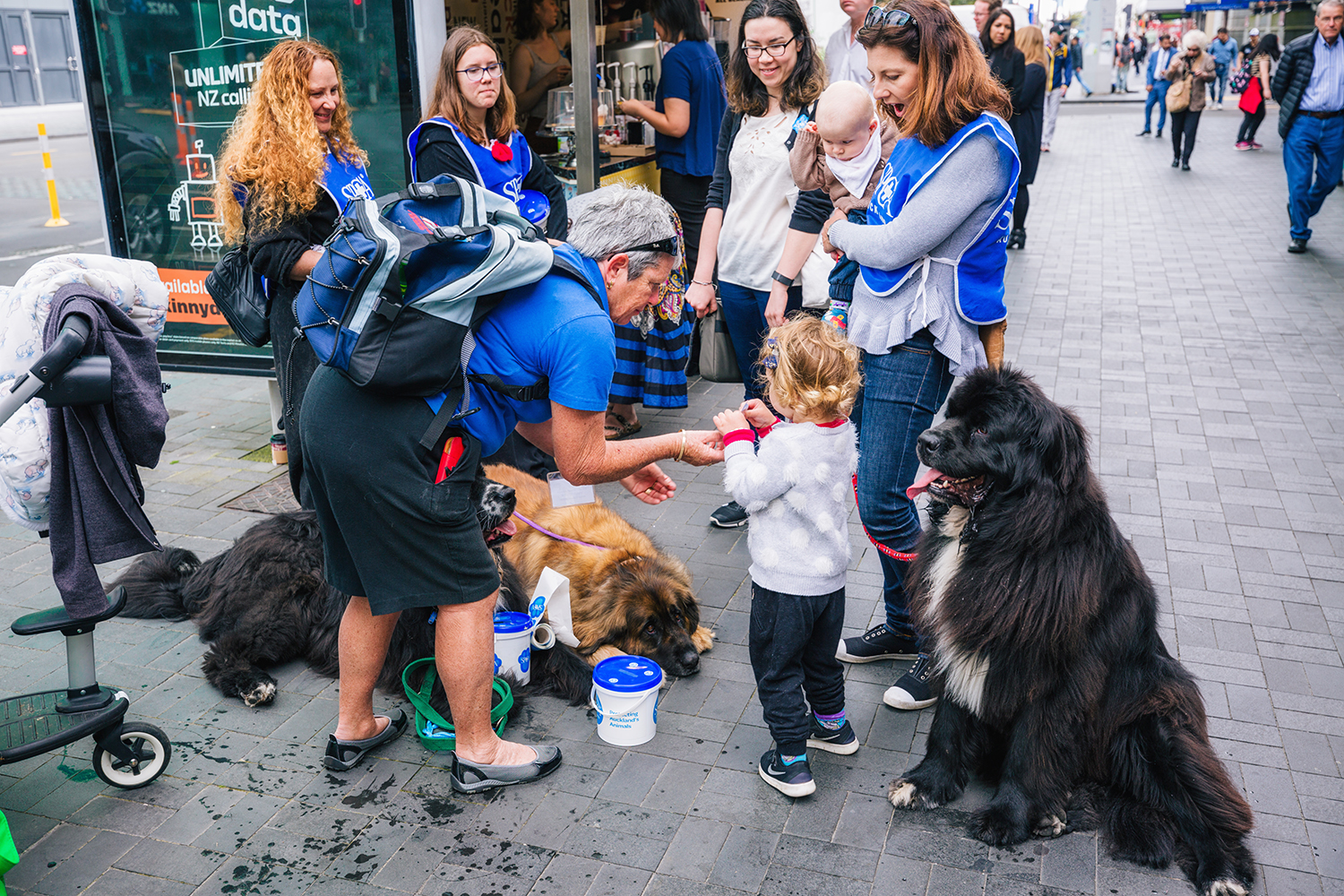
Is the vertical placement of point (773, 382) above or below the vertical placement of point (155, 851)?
above

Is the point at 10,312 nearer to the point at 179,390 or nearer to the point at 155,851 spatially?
the point at 155,851

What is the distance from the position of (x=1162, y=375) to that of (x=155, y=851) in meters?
6.60

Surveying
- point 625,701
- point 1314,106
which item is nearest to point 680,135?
point 625,701

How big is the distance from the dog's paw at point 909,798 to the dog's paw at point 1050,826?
283mm

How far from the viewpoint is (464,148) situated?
438 cm

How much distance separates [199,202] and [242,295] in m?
2.07

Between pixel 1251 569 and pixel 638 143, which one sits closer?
pixel 1251 569

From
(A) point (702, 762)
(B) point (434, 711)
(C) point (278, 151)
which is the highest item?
(C) point (278, 151)

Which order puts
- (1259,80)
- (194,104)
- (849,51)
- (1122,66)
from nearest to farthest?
(194,104)
(849,51)
(1259,80)
(1122,66)

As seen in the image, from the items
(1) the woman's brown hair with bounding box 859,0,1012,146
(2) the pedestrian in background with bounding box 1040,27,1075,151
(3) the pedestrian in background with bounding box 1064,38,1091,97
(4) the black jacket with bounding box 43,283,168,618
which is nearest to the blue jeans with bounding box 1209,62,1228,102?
(2) the pedestrian in background with bounding box 1040,27,1075,151

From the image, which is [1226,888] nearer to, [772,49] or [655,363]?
[772,49]

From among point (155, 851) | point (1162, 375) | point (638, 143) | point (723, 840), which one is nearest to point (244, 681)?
point (155, 851)

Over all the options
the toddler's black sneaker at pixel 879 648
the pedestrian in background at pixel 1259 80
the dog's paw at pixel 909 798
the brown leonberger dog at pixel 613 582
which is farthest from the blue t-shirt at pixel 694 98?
the pedestrian in background at pixel 1259 80

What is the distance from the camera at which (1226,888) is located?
2527mm
